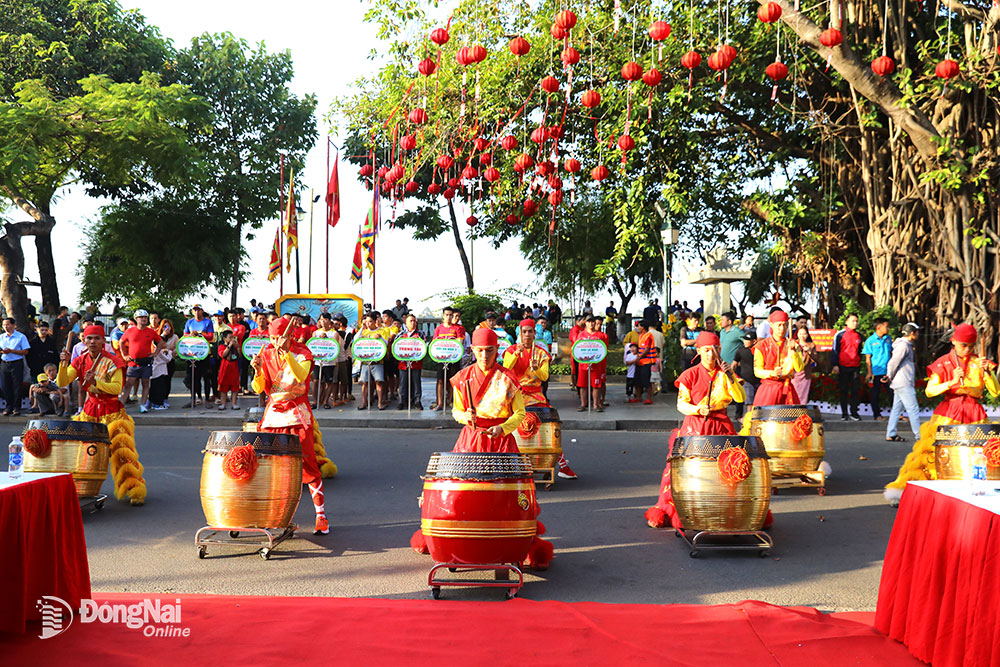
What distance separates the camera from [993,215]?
16109mm

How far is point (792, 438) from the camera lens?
921 centimetres

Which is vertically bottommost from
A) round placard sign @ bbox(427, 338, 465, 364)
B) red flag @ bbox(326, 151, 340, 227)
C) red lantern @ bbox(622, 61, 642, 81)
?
round placard sign @ bbox(427, 338, 465, 364)

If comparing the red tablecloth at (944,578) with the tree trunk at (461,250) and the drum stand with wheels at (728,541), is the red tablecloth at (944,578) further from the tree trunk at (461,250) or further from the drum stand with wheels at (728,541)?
the tree trunk at (461,250)

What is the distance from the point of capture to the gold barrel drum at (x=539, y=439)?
372 inches

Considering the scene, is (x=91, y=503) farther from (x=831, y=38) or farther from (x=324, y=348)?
(x=831, y=38)

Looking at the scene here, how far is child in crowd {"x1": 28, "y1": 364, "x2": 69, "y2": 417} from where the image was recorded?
1468 cm

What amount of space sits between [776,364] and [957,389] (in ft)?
6.54

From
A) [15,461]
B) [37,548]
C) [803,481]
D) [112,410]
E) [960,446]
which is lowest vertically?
[803,481]

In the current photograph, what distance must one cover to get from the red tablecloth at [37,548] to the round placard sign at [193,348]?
1128 cm

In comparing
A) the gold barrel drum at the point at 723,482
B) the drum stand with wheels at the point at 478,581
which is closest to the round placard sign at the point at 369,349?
the gold barrel drum at the point at 723,482

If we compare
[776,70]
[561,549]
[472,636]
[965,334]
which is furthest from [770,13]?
[472,636]

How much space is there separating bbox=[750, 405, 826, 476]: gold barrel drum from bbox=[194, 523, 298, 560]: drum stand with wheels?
5.10 meters

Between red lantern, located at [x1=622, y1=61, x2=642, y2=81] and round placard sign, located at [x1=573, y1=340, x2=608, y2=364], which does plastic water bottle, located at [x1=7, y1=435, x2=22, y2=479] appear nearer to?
red lantern, located at [x1=622, y1=61, x2=642, y2=81]

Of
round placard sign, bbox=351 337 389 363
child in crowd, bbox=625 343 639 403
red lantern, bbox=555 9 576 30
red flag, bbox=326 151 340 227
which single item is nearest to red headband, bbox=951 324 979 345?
red lantern, bbox=555 9 576 30
